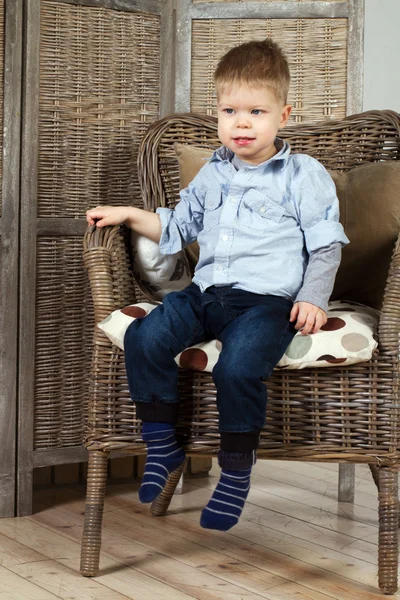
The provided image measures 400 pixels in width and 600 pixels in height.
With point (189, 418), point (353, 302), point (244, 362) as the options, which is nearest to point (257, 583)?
point (189, 418)

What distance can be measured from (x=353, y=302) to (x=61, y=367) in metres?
0.78

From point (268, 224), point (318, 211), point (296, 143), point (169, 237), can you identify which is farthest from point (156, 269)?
point (296, 143)

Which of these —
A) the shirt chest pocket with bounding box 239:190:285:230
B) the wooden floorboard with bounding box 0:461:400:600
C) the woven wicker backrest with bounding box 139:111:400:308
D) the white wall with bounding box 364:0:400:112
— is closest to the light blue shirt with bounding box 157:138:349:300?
the shirt chest pocket with bounding box 239:190:285:230

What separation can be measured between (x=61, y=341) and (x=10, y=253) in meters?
0.27

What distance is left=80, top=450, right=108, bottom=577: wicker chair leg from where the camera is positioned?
5.80ft

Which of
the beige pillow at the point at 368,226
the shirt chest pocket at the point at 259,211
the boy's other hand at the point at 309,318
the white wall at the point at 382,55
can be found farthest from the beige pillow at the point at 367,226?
the white wall at the point at 382,55

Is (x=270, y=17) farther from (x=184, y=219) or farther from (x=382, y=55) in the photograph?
(x=382, y=55)

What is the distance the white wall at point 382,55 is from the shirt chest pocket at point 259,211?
1720mm

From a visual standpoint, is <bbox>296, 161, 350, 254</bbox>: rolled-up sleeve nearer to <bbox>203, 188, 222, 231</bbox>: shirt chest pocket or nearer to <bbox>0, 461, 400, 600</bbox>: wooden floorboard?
<bbox>203, 188, 222, 231</bbox>: shirt chest pocket

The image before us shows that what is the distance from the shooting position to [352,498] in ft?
7.83

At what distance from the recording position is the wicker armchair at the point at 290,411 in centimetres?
168

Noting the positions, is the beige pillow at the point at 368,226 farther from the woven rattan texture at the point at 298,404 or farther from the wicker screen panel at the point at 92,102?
the wicker screen panel at the point at 92,102

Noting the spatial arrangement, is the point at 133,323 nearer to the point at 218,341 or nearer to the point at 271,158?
the point at 218,341

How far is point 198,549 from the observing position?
6.40 feet
